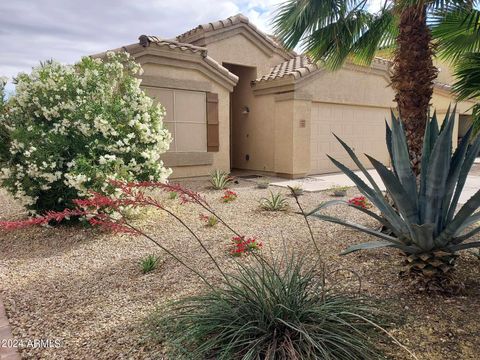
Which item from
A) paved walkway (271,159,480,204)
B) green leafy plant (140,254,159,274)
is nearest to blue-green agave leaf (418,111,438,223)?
green leafy plant (140,254,159,274)

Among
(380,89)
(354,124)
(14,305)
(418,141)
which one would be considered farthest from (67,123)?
(380,89)

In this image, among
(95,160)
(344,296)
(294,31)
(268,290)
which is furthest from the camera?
(294,31)

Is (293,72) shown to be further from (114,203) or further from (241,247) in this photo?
(114,203)

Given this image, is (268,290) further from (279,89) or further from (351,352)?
(279,89)

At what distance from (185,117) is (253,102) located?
359cm

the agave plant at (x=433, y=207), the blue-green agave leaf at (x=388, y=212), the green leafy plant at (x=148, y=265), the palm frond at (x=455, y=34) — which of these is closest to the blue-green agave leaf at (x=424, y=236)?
the agave plant at (x=433, y=207)

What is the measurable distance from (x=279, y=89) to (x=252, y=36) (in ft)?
10.3

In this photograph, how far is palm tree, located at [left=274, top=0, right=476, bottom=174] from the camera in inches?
189

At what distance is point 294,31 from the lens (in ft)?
20.3

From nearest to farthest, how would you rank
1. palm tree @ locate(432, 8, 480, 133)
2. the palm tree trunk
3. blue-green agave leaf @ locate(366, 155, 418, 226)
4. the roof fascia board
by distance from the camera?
blue-green agave leaf @ locate(366, 155, 418, 226)
the palm tree trunk
palm tree @ locate(432, 8, 480, 133)
the roof fascia board

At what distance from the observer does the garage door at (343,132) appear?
1273 cm

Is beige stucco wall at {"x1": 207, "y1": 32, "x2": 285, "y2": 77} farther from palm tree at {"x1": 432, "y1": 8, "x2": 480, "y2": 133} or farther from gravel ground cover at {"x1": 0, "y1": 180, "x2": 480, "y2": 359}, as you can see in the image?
gravel ground cover at {"x1": 0, "y1": 180, "x2": 480, "y2": 359}

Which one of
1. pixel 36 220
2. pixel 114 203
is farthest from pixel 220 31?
pixel 36 220

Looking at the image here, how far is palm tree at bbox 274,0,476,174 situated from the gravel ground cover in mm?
2006
